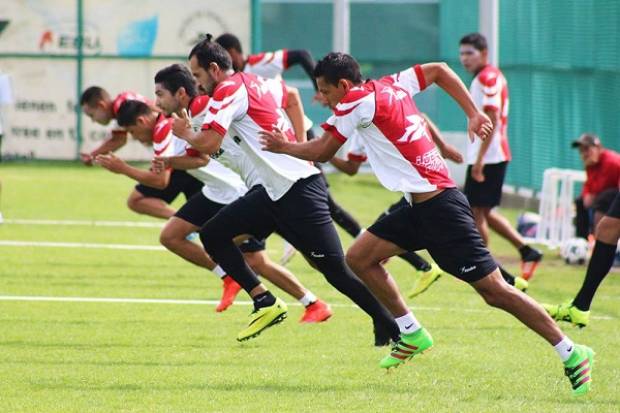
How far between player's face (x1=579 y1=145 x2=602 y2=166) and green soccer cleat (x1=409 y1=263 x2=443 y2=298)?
418 cm

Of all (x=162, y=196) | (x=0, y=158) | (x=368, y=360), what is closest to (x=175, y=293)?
(x=162, y=196)

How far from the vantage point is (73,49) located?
30.6 m

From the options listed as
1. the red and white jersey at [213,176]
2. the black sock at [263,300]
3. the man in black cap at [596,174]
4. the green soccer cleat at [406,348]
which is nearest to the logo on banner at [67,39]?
the man in black cap at [596,174]

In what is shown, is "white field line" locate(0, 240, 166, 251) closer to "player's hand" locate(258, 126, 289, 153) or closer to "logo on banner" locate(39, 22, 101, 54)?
"player's hand" locate(258, 126, 289, 153)

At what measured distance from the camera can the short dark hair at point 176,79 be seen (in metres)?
10.7

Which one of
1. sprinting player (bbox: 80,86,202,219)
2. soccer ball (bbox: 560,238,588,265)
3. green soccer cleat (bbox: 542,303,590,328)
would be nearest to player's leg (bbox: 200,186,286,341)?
green soccer cleat (bbox: 542,303,590,328)

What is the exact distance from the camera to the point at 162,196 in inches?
560

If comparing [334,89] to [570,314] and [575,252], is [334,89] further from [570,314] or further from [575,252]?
[575,252]

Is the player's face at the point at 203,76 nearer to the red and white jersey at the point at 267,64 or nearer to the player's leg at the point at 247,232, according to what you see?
the player's leg at the point at 247,232

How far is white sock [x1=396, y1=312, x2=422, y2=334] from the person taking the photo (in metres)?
9.43

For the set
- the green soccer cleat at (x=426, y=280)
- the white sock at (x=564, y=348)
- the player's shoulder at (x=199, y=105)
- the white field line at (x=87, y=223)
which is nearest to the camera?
the white sock at (x=564, y=348)

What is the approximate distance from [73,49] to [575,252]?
54.9 feet

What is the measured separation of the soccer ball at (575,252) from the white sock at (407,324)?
700 cm

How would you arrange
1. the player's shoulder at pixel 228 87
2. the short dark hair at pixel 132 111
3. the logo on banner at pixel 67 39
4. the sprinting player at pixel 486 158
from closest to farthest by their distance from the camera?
the player's shoulder at pixel 228 87
the short dark hair at pixel 132 111
the sprinting player at pixel 486 158
the logo on banner at pixel 67 39
